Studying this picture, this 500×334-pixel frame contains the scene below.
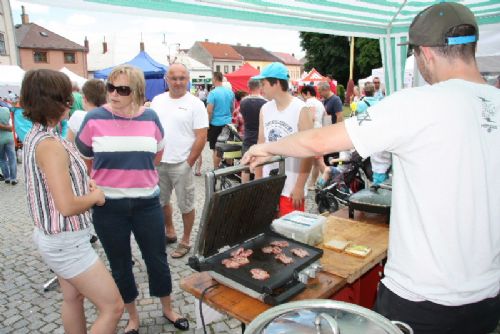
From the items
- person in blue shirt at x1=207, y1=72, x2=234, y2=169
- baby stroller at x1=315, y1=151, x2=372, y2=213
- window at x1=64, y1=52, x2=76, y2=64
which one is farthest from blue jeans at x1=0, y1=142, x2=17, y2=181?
window at x1=64, y1=52, x2=76, y2=64

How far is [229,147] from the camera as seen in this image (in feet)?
22.4

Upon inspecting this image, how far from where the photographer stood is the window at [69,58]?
44000 mm

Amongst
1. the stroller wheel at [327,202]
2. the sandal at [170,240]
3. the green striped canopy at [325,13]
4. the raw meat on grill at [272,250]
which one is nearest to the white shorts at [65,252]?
the raw meat on grill at [272,250]

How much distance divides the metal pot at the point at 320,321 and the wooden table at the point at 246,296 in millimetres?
391

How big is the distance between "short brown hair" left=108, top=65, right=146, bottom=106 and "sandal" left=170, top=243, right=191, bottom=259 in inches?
81.4

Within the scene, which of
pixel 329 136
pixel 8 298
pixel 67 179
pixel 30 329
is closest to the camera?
pixel 329 136

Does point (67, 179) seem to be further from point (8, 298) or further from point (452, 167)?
point (8, 298)

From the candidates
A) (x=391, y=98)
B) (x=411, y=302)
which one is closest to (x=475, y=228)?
(x=411, y=302)

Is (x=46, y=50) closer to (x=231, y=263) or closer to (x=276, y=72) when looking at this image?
(x=276, y=72)

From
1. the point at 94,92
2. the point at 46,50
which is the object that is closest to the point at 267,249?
the point at 94,92

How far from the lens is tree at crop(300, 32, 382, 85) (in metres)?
33.9

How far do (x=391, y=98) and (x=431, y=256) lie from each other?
0.58 meters

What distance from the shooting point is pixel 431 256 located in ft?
4.39

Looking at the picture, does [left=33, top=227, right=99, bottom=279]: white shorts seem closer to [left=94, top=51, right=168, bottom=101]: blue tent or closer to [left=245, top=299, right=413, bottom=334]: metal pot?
[left=245, top=299, right=413, bottom=334]: metal pot
